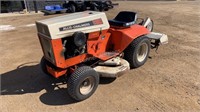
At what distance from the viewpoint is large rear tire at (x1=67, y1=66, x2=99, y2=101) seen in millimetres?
3838

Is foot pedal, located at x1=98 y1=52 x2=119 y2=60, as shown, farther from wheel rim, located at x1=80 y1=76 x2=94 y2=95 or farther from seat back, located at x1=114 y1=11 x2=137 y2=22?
seat back, located at x1=114 y1=11 x2=137 y2=22

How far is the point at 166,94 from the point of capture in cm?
416

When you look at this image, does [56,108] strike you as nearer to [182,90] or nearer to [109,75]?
[109,75]

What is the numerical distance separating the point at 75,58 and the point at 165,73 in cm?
223

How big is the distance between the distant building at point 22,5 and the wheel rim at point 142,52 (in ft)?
44.6

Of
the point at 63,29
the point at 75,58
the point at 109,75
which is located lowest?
the point at 109,75

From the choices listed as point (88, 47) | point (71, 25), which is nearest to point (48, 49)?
point (71, 25)

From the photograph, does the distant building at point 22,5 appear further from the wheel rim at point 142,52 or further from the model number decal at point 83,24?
the model number decal at point 83,24

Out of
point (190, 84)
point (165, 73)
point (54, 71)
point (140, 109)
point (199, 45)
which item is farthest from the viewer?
point (199, 45)

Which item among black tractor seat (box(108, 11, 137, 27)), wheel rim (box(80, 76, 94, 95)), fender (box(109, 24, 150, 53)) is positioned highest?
black tractor seat (box(108, 11, 137, 27))

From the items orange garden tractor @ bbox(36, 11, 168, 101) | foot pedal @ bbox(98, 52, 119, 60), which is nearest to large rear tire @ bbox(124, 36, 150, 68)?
orange garden tractor @ bbox(36, 11, 168, 101)

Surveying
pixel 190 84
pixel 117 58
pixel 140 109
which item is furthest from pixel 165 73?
pixel 140 109

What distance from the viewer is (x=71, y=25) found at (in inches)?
155

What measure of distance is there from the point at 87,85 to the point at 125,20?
2.08 m
